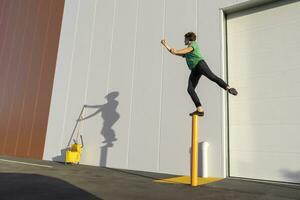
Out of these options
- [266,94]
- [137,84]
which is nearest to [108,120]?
[137,84]

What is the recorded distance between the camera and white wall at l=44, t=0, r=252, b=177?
5535 mm

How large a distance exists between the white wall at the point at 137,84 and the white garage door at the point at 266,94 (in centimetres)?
44

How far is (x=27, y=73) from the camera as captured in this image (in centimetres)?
966

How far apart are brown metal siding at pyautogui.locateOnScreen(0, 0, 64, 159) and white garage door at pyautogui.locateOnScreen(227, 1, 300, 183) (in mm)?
6064

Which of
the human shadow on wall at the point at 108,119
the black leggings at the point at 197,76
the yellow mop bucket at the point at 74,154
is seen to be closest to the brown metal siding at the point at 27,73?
the yellow mop bucket at the point at 74,154

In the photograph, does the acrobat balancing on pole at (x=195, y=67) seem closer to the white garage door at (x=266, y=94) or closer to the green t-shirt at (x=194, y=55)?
the green t-shirt at (x=194, y=55)

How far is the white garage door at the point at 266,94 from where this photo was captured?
15.5 feet

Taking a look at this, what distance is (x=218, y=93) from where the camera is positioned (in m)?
5.30

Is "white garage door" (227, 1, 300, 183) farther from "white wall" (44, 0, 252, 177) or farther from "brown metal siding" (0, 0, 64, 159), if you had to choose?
"brown metal siding" (0, 0, 64, 159)

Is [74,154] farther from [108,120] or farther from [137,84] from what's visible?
[137,84]

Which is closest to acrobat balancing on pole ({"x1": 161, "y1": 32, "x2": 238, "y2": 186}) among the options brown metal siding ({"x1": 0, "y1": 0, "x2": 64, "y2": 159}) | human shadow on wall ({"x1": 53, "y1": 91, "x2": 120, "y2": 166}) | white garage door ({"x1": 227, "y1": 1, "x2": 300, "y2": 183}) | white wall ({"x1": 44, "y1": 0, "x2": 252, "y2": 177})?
white wall ({"x1": 44, "y1": 0, "x2": 252, "y2": 177})

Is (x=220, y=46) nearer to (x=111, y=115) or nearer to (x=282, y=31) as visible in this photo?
(x=282, y=31)

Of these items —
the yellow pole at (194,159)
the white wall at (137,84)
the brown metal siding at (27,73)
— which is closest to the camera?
the yellow pole at (194,159)

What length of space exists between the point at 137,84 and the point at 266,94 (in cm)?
295
